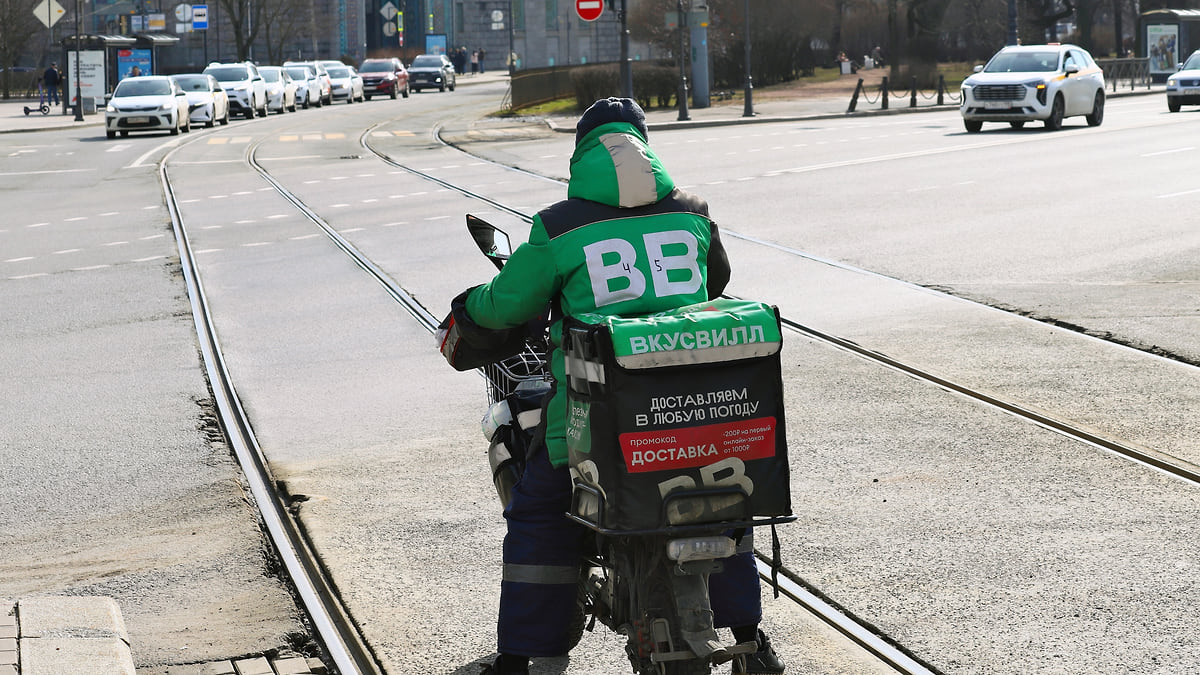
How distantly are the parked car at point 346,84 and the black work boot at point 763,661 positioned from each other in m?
56.0

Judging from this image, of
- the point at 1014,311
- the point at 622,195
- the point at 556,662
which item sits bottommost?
the point at 556,662

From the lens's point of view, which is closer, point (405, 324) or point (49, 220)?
point (405, 324)

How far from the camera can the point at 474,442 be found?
23.3 ft

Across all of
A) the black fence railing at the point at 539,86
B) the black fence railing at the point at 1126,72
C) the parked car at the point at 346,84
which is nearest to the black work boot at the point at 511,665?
the black fence railing at the point at 539,86

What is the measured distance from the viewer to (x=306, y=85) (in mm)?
53250

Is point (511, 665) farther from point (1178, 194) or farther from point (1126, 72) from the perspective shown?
point (1126, 72)

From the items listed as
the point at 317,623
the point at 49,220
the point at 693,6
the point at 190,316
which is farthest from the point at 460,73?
the point at 317,623

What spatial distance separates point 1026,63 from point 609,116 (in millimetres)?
27067

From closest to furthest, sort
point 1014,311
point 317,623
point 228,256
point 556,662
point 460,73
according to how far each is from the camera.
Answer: point 556,662 → point 317,623 → point 1014,311 → point 228,256 → point 460,73

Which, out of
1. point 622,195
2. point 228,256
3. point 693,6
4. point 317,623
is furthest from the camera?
point 693,6

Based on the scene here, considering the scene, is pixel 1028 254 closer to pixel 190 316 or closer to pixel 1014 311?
pixel 1014 311

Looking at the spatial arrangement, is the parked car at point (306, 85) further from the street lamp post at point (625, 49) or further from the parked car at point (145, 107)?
the street lamp post at point (625, 49)

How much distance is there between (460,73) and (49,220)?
288ft

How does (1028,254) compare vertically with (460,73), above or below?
below
